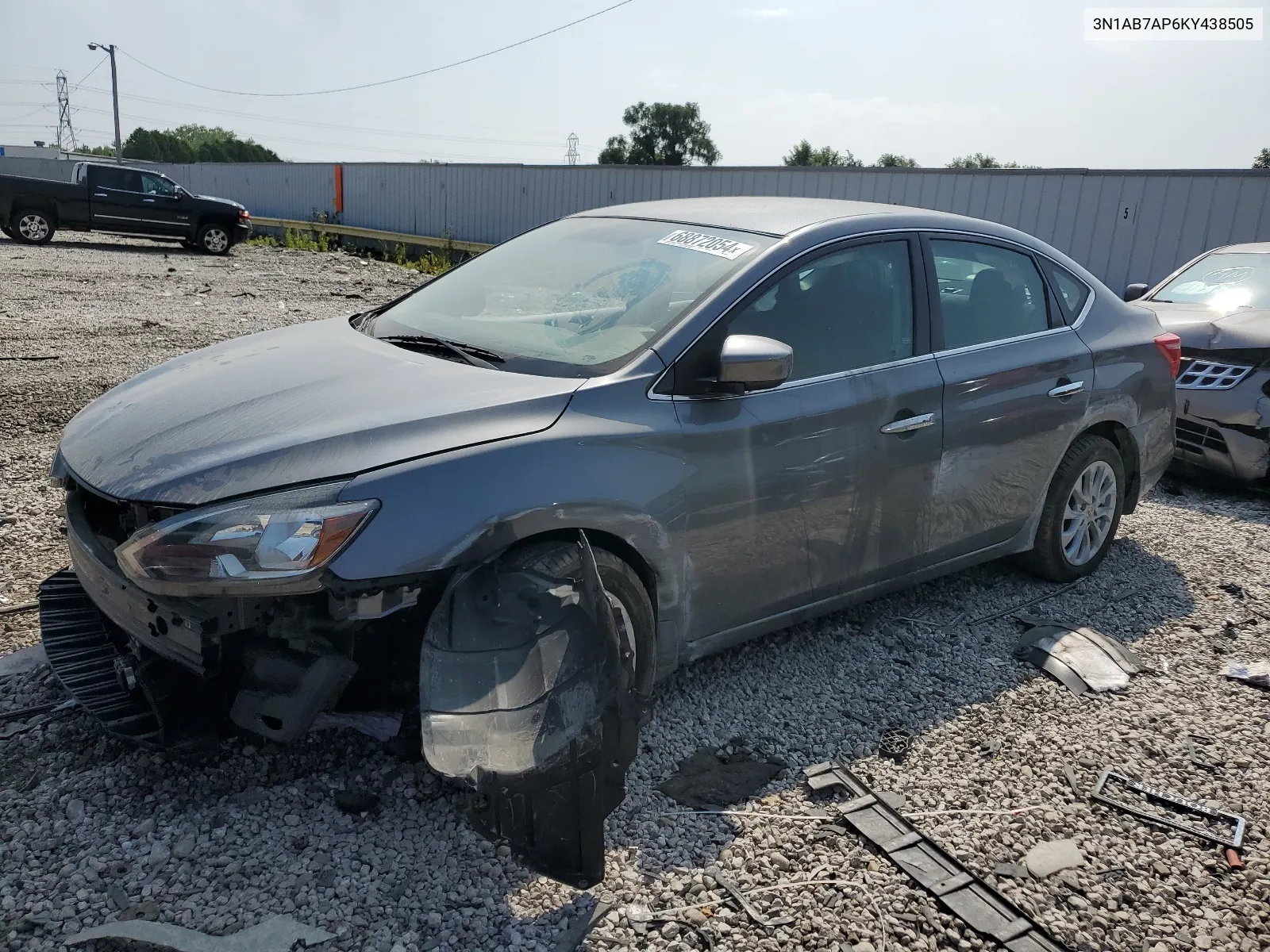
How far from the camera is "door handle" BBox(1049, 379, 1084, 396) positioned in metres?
4.43

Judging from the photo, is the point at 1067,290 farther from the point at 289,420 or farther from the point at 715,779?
the point at 289,420

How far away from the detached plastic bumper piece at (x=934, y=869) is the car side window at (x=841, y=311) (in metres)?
1.37

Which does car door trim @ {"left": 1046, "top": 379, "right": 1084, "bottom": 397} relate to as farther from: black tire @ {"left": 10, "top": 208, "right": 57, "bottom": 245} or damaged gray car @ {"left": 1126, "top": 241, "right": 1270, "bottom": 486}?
black tire @ {"left": 10, "top": 208, "right": 57, "bottom": 245}

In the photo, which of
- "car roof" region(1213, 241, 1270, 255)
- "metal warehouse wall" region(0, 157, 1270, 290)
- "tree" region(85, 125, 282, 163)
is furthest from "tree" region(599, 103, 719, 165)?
"car roof" region(1213, 241, 1270, 255)

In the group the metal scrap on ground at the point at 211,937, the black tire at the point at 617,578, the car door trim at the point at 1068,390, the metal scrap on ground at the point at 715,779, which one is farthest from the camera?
the car door trim at the point at 1068,390

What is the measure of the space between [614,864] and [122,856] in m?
1.28

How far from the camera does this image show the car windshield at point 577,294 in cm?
332

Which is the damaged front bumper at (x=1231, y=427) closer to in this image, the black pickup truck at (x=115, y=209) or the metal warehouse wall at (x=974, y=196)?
the metal warehouse wall at (x=974, y=196)

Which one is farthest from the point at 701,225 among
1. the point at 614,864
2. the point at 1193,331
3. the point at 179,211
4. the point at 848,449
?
the point at 179,211

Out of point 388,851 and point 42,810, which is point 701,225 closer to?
point 388,851

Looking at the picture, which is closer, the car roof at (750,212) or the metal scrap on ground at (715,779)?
the metal scrap on ground at (715,779)

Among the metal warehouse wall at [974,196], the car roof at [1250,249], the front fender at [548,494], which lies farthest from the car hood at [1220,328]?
the metal warehouse wall at [974,196]

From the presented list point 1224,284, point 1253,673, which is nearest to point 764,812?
point 1253,673

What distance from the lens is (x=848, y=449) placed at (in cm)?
358
